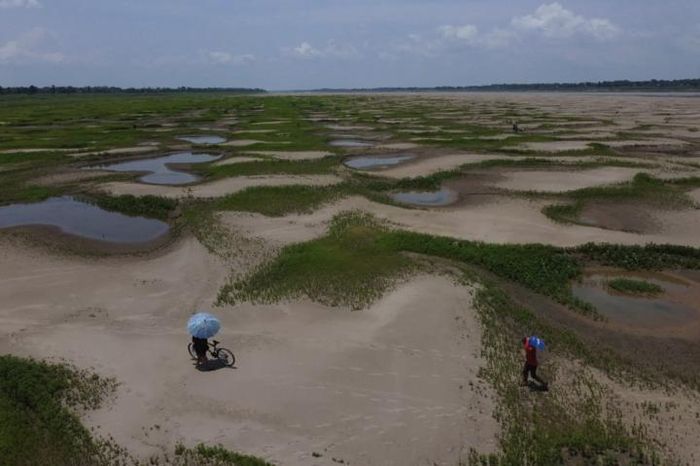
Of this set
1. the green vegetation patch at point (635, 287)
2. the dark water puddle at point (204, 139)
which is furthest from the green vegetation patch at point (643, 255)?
the dark water puddle at point (204, 139)

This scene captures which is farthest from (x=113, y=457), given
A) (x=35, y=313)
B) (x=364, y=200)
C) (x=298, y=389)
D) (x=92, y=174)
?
(x=92, y=174)

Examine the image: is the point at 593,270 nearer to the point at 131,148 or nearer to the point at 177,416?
the point at 177,416

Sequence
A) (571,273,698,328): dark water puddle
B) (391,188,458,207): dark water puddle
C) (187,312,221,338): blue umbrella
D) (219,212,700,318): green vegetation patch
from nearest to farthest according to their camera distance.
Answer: (187,312,221,338): blue umbrella → (571,273,698,328): dark water puddle → (219,212,700,318): green vegetation patch → (391,188,458,207): dark water puddle

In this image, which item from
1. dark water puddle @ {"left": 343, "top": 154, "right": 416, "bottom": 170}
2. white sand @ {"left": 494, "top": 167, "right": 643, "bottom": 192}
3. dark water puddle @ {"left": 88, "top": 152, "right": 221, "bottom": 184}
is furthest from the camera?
dark water puddle @ {"left": 343, "top": 154, "right": 416, "bottom": 170}

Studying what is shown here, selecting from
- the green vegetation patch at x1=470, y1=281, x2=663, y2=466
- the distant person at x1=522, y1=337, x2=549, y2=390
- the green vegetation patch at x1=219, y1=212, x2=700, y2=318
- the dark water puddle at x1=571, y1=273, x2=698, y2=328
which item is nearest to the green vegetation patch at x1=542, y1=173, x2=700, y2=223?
the green vegetation patch at x1=219, y1=212, x2=700, y2=318

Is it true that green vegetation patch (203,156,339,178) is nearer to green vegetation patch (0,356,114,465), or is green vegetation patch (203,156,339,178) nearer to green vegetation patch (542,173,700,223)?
green vegetation patch (542,173,700,223)

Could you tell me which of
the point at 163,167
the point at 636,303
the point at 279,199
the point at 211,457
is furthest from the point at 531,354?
the point at 163,167

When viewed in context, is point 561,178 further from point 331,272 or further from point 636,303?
point 331,272
